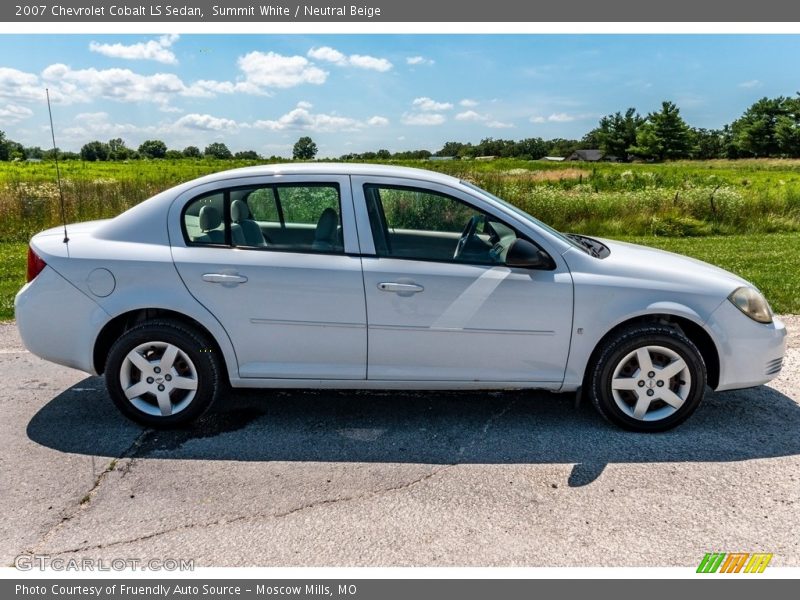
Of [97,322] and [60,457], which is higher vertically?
[97,322]

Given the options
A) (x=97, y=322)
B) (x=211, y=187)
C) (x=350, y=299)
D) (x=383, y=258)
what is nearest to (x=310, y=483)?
(x=350, y=299)

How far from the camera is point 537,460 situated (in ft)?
12.2

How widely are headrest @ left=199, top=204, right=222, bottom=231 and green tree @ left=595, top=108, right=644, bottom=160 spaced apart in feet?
393

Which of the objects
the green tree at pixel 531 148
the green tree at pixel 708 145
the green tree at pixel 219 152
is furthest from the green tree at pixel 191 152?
the green tree at pixel 708 145

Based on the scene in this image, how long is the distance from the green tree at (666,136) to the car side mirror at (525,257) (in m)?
112

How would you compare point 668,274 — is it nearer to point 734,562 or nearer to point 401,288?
point 401,288

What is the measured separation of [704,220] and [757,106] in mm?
104828

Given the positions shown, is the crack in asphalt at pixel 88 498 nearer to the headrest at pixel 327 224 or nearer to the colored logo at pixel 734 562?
the headrest at pixel 327 224

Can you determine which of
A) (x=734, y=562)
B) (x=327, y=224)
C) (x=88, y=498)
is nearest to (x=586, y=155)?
(x=327, y=224)

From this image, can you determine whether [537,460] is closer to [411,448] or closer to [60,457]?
[411,448]

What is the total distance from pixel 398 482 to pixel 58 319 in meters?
2.43

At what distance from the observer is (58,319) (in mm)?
4023

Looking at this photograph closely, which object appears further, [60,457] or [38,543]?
[60,457]

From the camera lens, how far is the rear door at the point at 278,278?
3900mm
